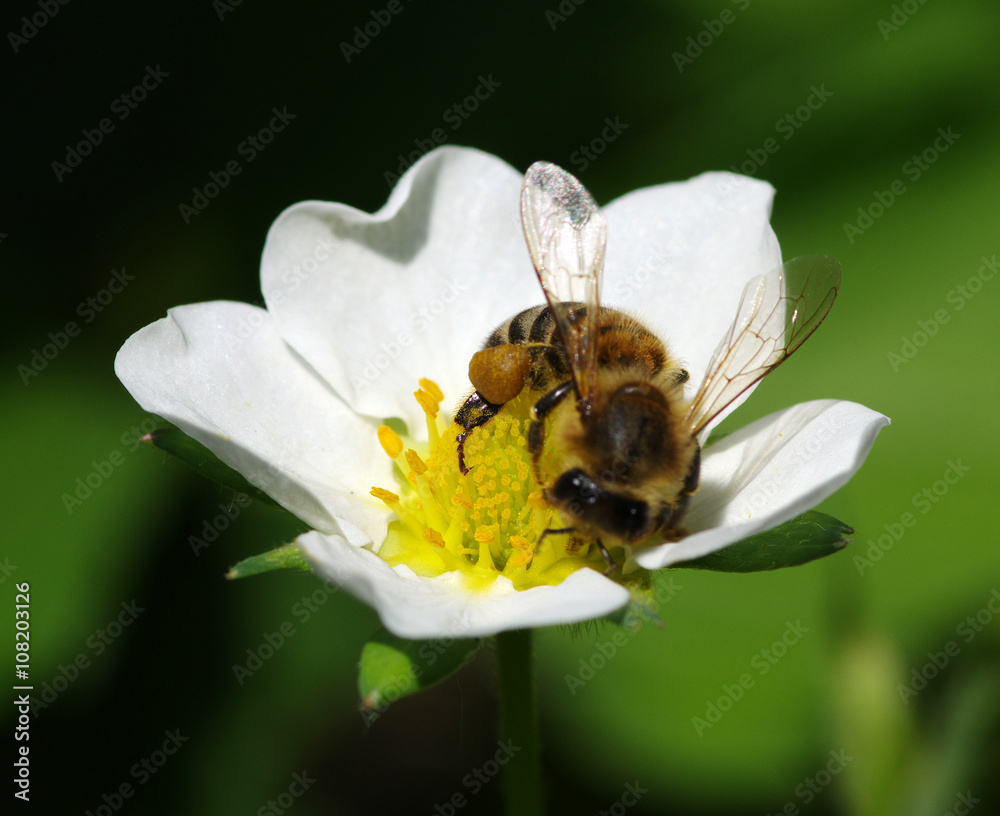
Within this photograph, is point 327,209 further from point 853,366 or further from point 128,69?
point 853,366

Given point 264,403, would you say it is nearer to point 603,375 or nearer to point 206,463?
point 206,463

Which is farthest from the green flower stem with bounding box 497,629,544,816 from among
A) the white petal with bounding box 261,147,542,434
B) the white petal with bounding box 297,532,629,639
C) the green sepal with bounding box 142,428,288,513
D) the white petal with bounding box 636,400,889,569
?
the white petal with bounding box 261,147,542,434

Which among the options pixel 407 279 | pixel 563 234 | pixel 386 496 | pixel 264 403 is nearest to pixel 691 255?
pixel 563 234

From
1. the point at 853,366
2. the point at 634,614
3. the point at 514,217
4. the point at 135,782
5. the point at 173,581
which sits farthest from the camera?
the point at 853,366

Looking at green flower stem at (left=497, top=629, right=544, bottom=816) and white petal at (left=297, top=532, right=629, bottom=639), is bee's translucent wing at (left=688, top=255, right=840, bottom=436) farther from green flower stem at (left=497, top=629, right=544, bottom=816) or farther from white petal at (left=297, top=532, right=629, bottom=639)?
green flower stem at (left=497, top=629, right=544, bottom=816)

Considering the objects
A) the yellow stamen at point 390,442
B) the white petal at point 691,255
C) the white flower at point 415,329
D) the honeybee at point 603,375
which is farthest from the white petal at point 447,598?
the white petal at point 691,255

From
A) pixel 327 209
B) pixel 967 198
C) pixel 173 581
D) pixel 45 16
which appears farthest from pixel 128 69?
pixel 967 198
